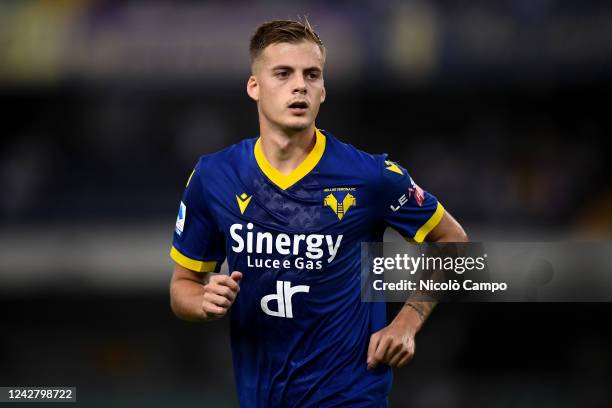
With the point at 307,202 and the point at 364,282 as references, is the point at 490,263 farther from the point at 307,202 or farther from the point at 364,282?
the point at 307,202

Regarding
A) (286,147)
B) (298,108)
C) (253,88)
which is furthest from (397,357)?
(253,88)

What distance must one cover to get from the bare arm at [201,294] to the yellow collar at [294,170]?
0.53m

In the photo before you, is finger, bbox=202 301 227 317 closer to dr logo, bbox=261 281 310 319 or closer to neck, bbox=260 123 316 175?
dr logo, bbox=261 281 310 319

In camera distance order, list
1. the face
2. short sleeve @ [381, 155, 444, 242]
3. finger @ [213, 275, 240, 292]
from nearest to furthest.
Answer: finger @ [213, 275, 240, 292] → the face → short sleeve @ [381, 155, 444, 242]

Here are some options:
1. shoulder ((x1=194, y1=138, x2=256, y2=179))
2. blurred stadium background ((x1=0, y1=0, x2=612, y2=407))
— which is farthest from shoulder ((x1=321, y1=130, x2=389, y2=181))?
blurred stadium background ((x1=0, y1=0, x2=612, y2=407))

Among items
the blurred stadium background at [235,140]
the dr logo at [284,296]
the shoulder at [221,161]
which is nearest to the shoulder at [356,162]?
the shoulder at [221,161]

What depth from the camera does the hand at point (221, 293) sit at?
12.8 ft

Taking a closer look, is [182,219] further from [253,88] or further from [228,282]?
[228,282]

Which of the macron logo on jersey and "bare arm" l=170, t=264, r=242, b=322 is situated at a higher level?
the macron logo on jersey

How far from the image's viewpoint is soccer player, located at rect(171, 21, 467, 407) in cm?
432

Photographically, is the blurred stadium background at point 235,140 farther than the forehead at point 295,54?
Yes

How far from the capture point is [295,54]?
4344mm

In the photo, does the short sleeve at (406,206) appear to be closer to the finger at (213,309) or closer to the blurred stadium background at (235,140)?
the finger at (213,309)

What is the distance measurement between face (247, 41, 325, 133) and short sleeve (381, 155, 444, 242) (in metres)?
0.44
